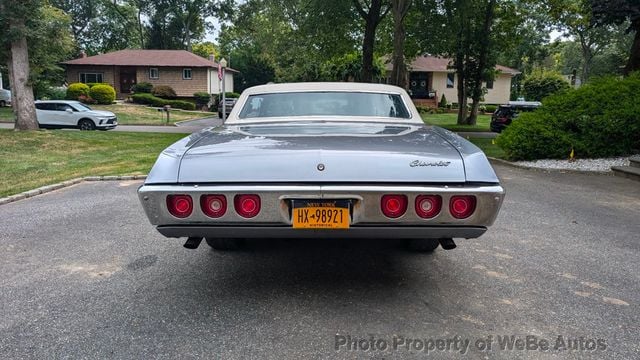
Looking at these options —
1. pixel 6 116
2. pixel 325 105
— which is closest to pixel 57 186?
pixel 325 105

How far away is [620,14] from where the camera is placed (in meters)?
11.6

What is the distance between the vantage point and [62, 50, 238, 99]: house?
41.5 meters

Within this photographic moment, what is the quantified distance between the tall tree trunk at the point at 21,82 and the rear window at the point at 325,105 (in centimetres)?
1352

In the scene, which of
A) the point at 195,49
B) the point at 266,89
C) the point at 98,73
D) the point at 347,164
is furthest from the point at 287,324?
the point at 195,49

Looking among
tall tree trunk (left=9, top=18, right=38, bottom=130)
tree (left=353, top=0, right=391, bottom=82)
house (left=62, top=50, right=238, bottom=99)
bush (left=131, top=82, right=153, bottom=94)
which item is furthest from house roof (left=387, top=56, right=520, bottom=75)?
tall tree trunk (left=9, top=18, right=38, bottom=130)

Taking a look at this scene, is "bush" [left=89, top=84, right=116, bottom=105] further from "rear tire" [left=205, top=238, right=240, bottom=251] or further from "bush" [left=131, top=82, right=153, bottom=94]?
"rear tire" [left=205, top=238, right=240, bottom=251]

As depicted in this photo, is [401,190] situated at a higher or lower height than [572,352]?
higher

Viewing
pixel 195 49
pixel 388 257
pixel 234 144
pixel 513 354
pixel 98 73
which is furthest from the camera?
pixel 195 49

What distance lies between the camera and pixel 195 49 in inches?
2795

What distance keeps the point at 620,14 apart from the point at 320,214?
11923 mm

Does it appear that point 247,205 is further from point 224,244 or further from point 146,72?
point 146,72

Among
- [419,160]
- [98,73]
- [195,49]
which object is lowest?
[419,160]

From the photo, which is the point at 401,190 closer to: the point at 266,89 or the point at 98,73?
the point at 266,89

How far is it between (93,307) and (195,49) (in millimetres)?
72341
